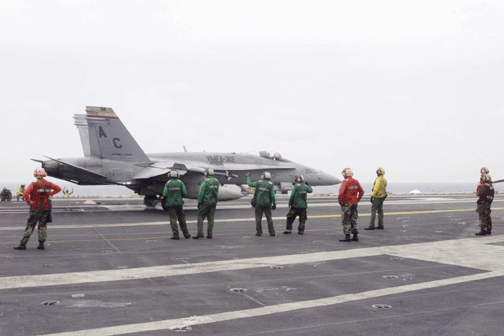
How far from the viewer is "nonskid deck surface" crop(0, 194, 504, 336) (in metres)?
5.17

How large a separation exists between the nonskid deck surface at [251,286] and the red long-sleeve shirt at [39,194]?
1.07 metres

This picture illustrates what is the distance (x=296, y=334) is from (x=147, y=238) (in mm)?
8768

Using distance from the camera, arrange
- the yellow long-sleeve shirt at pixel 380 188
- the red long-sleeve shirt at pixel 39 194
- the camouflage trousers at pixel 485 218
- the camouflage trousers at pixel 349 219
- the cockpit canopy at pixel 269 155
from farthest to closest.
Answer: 1. the cockpit canopy at pixel 269 155
2. the yellow long-sleeve shirt at pixel 380 188
3. the camouflage trousers at pixel 485 218
4. the camouflage trousers at pixel 349 219
5. the red long-sleeve shirt at pixel 39 194

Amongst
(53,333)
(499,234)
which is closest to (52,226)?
(53,333)

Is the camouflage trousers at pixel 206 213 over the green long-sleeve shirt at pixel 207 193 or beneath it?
beneath

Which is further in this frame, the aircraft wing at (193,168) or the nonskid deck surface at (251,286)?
the aircraft wing at (193,168)

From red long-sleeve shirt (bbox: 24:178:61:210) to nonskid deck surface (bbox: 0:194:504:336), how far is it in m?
1.07

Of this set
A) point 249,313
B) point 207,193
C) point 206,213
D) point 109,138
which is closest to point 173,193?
point 207,193

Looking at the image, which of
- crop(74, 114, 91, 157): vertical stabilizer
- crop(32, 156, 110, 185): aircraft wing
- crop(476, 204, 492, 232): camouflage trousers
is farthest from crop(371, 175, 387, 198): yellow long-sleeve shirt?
A: crop(74, 114, 91, 157): vertical stabilizer

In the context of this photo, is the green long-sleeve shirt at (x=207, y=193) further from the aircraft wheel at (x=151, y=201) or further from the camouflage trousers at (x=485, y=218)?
the aircraft wheel at (x=151, y=201)

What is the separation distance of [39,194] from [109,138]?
12670mm

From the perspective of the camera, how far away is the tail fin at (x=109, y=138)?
22.7 meters

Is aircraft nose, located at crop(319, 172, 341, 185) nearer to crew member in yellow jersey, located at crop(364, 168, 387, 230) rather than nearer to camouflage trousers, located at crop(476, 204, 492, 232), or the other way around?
crew member in yellow jersey, located at crop(364, 168, 387, 230)

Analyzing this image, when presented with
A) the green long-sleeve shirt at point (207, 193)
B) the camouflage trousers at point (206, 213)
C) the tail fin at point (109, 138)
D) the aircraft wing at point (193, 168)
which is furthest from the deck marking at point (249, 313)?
the tail fin at point (109, 138)
